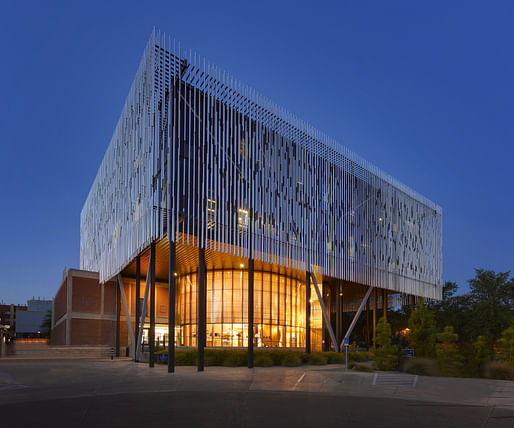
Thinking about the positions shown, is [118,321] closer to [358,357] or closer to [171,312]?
[171,312]

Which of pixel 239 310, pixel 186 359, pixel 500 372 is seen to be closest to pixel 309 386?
pixel 500 372

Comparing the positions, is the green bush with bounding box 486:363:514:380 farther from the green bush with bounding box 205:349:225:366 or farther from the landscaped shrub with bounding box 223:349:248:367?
the green bush with bounding box 205:349:225:366

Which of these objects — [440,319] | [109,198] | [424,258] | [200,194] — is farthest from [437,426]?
[440,319]

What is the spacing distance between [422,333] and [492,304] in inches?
1112

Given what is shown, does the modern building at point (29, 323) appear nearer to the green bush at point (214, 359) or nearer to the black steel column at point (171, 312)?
the green bush at point (214, 359)

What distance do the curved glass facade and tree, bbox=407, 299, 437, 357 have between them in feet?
40.7

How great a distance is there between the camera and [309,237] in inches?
1623

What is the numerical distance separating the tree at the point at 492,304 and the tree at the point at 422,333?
24350 mm

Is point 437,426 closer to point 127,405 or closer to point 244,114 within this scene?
point 127,405

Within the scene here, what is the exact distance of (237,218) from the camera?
3447 cm

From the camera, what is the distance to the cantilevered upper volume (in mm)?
31766

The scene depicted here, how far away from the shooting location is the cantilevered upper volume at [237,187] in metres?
31.8

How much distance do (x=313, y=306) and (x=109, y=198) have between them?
79.7ft

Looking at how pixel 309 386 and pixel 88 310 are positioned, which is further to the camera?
pixel 88 310
